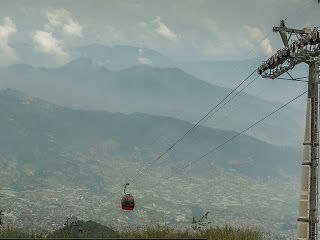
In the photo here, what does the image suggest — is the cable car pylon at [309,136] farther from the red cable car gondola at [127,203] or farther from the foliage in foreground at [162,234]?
the red cable car gondola at [127,203]

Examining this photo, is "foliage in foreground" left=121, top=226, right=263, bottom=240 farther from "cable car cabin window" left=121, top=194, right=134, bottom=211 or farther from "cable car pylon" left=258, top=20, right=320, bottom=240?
"cable car cabin window" left=121, top=194, right=134, bottom=211

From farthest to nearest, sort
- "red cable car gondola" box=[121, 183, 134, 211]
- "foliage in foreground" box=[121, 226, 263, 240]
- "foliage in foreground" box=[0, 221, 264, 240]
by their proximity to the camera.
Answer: "red cable car gondola" box=[121, 183, 134, 211], "foliage in foreground" box=[121, 226, 263, 240], "foliage in foreground" box=[0, 221, 264, 240]

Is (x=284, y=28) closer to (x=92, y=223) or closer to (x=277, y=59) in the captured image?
(x=277, y=59)

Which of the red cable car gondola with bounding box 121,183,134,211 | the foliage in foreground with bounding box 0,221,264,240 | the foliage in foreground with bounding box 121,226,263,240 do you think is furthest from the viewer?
the red cable car gondola with bounding box 121,183,134,211

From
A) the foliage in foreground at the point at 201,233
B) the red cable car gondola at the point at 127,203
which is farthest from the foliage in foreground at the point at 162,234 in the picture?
the red cable car gondola at the point at 127,203

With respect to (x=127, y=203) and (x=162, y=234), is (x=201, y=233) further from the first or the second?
(x=127, y=203)

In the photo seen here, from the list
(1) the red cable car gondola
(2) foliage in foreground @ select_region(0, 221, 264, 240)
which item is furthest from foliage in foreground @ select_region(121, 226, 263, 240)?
(1) the red cable car gondola

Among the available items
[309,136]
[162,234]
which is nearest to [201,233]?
[162,234]

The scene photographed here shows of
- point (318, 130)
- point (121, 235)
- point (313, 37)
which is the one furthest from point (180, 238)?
point (313, 37)
